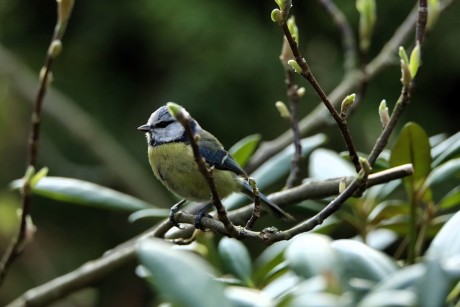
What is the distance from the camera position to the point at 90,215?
3.98 metres

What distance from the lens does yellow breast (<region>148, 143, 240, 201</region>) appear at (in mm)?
1690

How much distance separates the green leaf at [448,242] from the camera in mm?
900

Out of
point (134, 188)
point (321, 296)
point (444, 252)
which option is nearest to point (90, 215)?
point (134, 188)

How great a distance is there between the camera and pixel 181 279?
63cm

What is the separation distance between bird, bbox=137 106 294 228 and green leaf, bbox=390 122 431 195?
1.08 feet

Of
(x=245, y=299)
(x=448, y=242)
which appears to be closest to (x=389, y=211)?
(x=448, y=242)

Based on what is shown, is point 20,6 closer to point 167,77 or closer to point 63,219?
point 167,77

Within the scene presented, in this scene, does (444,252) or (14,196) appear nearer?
(444,252)

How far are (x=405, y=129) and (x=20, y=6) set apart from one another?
3.44m

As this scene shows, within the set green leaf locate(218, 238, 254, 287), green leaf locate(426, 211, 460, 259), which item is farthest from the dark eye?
green leaf locate(426, 211, 460, 259)

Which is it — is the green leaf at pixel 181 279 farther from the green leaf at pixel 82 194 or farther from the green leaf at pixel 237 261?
the green leaf at pixel 82 194

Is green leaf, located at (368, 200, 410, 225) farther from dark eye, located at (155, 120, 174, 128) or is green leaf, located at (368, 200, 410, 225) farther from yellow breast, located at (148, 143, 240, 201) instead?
dark eye, located at (155, 120, 174, 128)

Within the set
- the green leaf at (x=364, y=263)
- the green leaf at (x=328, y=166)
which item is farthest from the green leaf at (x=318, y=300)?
the green leaf at (x=328, y=166)

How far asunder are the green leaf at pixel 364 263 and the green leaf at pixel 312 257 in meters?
0.09
